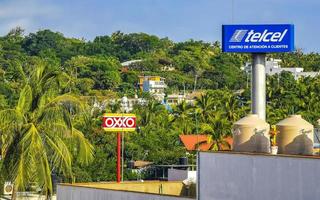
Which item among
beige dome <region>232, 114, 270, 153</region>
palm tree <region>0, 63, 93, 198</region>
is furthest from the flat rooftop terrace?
beige dome <region>232, 114, 270, 153</region>

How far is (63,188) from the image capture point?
3572cm

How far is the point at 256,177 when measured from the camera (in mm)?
25906

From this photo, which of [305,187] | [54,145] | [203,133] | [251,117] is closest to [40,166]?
[54,145]

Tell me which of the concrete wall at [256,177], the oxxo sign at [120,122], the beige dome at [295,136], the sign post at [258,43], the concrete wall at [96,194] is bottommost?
the concrete wall at [96,194]

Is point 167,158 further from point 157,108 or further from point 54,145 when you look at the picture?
point 54,145

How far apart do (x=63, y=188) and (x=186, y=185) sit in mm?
4596

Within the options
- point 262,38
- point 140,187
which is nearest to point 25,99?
point 140,187

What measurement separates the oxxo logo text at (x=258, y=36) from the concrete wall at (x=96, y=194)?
578 centimetres

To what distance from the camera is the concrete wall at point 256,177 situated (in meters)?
24.1

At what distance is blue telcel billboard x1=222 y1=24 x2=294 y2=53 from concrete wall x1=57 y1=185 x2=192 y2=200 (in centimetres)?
547

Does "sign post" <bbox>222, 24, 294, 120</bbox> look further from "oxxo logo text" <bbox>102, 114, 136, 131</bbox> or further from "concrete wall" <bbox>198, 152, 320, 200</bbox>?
"oxxo logo text" <bbox>102, 114, 136, 131</bbox>

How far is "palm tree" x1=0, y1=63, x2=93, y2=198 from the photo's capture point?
38.6 meters

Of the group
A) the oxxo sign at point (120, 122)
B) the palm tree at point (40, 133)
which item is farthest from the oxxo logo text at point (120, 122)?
the palm tree at point (40, 133)

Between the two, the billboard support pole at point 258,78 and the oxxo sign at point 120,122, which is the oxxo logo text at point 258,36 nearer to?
the billboard support pole at point 258,78
